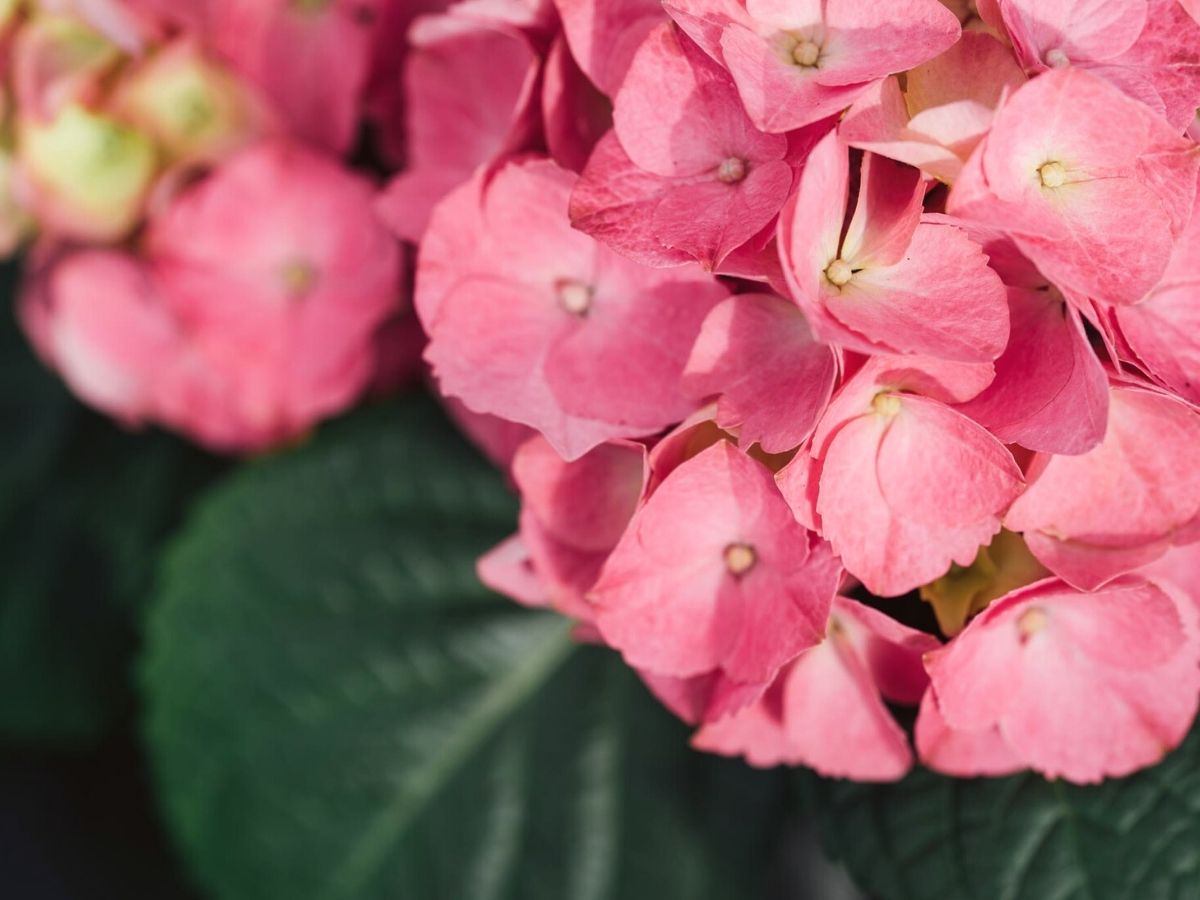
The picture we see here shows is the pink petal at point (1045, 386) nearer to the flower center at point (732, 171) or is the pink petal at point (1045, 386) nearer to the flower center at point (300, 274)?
the flower center at point (732, 171)

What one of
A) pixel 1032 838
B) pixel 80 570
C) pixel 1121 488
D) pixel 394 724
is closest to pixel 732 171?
pixel 1121 488

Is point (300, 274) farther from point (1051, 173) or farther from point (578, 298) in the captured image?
point (1051, 173)

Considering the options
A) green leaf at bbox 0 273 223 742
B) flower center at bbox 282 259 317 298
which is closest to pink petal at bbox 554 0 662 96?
flower center at bbox 282 259 317 298

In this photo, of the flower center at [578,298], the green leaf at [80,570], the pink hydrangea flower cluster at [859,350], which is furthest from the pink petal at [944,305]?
the green leaf at [80,570]

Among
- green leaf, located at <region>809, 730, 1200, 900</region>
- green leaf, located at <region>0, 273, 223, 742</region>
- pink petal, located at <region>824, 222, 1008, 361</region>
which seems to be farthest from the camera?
green leaf, located at <region>0, 273, 223, 742</region>

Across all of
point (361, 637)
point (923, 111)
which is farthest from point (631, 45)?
point (361, 637)

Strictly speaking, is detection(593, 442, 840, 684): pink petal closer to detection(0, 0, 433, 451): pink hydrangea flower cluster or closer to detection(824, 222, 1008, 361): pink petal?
detection(824, 222, 1008, 361): pink petal
